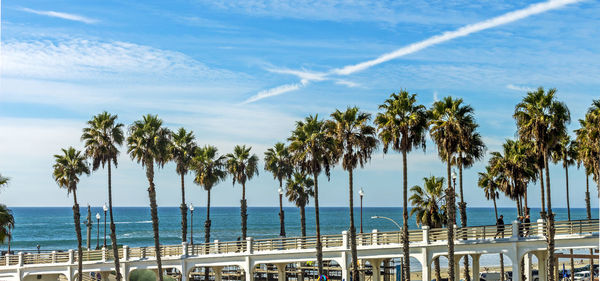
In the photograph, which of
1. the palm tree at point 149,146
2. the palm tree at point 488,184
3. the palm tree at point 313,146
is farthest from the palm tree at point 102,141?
the palm tree at point 488,184

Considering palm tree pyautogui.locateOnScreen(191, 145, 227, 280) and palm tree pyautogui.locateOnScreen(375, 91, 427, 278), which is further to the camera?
palm tree pyautogui.locateOnScreen(191, 145, 227, 280)

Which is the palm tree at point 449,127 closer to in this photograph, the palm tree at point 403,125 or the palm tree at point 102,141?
the palm tree at point 403,125

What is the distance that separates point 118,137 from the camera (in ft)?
161

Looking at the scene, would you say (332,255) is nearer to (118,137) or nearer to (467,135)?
(467,135)

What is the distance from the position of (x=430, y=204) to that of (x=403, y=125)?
381 inches

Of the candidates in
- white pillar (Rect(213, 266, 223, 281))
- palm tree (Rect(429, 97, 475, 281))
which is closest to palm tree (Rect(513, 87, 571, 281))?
palm tree (Rect(429, 97, 475, 281))

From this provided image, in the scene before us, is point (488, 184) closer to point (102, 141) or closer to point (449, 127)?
point (449, 127)

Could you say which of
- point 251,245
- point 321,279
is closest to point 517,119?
point 321,279

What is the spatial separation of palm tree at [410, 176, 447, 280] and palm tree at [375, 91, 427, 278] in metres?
7.45

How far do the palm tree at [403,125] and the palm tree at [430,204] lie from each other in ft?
24.5

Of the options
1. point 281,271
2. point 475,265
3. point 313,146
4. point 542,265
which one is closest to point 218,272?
point 281,271

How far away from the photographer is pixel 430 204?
4616 cm

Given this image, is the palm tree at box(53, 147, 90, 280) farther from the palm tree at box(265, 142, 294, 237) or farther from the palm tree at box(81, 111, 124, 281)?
the palm tree at box(265, 142, 294, 237)

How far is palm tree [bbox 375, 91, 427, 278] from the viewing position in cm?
3869
